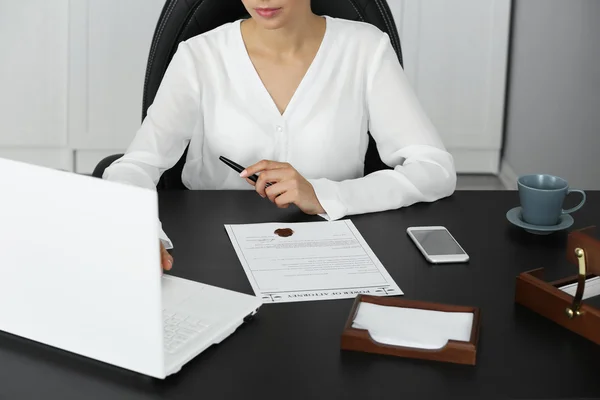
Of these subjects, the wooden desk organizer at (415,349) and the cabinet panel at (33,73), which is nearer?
the wooden desk organizer at (415,349)

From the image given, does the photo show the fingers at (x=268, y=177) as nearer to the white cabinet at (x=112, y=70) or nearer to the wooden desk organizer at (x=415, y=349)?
the wooden desk organizer at (x=415, y=349)

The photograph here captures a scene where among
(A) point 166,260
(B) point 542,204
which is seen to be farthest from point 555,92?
(A) point 166,260

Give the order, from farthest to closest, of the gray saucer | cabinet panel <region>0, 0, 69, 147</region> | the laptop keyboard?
cabinet panel <region>0, 0, 69, 147</region>, the gray saucer, the laptop keyboard

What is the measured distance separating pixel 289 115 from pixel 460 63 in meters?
2.19

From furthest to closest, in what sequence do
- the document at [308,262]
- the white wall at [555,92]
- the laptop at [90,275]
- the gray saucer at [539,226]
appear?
1. the white wall at [555,92]
2. the gray saucer at [539,226]
3. the document at [308,262]
4. the laptop at [90,275]

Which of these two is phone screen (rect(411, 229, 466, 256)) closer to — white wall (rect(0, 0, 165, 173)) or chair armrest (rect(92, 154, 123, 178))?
chair armrest (rect(92, 154, 123, 178))

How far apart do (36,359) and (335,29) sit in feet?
3.87

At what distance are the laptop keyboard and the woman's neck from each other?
958 millimetres

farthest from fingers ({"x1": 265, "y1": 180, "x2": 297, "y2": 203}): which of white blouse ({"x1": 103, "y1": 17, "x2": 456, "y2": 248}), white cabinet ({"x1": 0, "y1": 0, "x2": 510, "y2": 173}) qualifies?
white cabinet ({"x1": 0, "y1": 0, "x2": 510, "y2": 173})

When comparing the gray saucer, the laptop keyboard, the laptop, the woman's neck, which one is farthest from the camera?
the woman's neck

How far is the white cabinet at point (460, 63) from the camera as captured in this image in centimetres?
398

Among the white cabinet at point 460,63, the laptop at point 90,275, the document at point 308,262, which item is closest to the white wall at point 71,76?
the white cabinet at point 460,63

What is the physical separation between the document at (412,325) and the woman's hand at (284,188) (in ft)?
1.34

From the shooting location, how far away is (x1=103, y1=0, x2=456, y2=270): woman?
1.96 meters
